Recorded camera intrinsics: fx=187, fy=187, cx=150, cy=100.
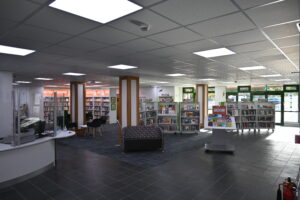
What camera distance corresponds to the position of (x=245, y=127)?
10859 mm

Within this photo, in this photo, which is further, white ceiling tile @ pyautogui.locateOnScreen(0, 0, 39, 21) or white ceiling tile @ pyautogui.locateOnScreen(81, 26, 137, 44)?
white ceiling tile @ pyautogui.locateOnScreen(81, 26, 137, 44)

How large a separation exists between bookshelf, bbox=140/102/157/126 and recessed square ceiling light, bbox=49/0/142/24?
24.6 feet

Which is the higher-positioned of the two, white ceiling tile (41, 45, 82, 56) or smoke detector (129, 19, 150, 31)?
white ceiling tile (41, 45, 82, 56)

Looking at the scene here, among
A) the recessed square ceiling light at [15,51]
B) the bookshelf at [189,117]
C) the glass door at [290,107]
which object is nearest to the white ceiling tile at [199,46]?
the recessed square ceiling light at [15,51]

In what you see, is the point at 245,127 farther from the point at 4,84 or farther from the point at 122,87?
the point at 4,84

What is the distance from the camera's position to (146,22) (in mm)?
2365

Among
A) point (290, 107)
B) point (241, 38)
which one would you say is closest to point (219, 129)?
point (241, 38)

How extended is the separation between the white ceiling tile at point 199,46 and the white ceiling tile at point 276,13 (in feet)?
3.11

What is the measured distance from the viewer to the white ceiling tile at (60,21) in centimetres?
213

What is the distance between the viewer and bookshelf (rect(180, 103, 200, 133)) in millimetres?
10305

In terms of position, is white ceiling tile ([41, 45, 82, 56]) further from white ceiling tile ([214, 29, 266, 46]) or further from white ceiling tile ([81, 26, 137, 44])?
white ceiling tile ([214, 29, 266, 46])

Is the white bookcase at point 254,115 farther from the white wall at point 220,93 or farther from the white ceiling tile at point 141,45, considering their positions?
the white ceiling tile at point 141,45

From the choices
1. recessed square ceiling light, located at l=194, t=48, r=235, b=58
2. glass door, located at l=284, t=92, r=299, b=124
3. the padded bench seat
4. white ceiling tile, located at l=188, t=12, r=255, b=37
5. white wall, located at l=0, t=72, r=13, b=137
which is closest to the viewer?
white ceiling tile, located at l=188, t=12, r=255, b=37

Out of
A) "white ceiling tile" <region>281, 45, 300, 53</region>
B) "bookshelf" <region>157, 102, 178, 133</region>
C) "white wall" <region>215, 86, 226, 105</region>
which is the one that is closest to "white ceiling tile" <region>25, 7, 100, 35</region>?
"white ceiling tile" <region>281, 45, 300, 53</region>
